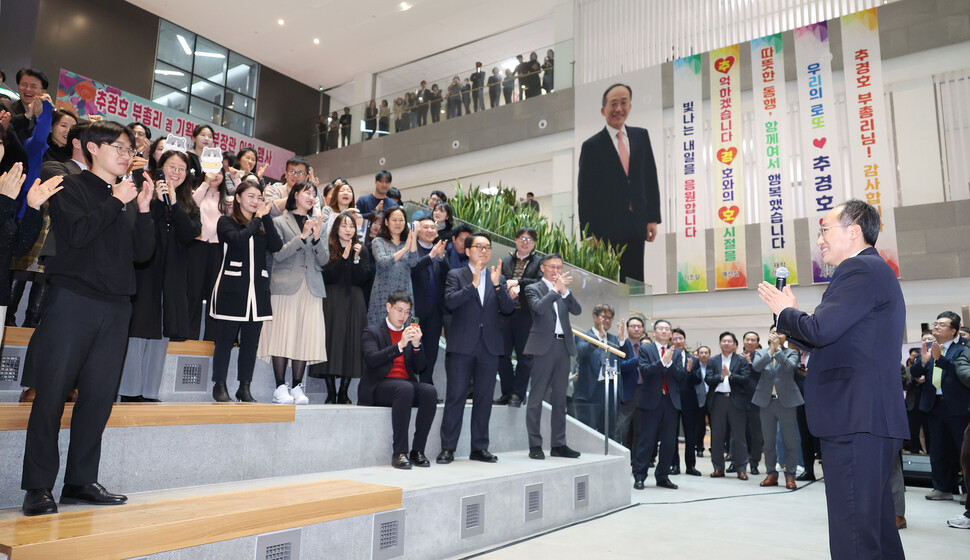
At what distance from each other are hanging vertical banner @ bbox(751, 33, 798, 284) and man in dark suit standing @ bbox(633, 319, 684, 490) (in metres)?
5.12

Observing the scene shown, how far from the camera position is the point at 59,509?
7.08 feet

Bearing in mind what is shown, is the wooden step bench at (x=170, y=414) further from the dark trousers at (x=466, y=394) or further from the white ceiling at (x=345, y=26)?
the white ceiling at (x=345, y=26)

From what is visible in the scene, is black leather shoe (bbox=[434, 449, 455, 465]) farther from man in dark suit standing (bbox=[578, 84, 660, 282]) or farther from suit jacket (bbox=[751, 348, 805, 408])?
man in dark suit standing (bbox=[578, 84, 660, 282])

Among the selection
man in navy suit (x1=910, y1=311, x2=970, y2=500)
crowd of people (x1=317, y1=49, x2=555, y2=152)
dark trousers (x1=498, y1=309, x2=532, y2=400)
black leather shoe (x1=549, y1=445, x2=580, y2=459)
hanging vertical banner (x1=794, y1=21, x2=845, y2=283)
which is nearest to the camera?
black leather shoe (x1=549, y1=445, x2=580, y2=459)

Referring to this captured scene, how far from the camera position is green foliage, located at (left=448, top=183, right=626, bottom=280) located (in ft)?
21.7

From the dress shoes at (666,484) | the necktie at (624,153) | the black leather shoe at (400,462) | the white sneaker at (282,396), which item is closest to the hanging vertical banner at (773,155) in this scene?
the necktie at (624,153)

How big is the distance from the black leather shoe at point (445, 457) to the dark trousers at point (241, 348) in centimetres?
120

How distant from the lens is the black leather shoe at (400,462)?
11.5ft

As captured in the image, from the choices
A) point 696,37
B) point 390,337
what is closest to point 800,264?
point 696,37

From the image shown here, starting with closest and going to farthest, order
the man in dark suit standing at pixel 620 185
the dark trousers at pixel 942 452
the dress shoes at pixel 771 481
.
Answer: the dark trousers at pixel 942 452 < the dress shoes at pixel 771 481 < the man in dark suit standing at pixel 620 185

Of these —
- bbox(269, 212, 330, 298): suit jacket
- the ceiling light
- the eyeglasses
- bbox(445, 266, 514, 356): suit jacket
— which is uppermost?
the ceiling light

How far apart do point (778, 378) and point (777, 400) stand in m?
0.23

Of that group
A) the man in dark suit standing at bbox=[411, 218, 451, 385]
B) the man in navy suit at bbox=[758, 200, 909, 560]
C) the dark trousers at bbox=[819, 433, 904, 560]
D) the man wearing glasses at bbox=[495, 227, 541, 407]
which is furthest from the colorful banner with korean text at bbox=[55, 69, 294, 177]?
the dark trousers at bbox=[819, 433, 904, 560]

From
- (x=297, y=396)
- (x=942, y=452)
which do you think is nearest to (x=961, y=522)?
(x=942, y=452)
